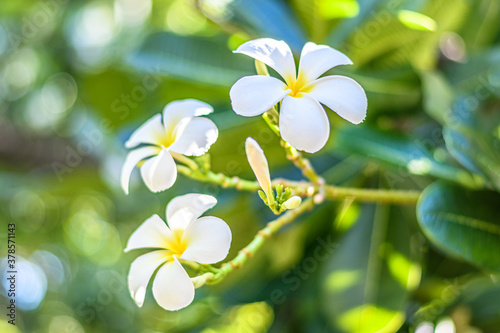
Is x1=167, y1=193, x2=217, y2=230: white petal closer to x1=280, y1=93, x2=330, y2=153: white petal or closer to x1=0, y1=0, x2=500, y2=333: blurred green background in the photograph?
x1=280, y1=93, x2=330, y2=153: white petal

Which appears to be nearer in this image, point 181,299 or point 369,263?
point 181,299

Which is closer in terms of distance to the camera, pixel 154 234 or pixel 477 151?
pixel 154 234

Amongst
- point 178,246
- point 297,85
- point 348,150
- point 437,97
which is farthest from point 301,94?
point 437,97

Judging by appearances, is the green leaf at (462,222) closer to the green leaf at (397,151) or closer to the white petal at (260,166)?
the green leaf at (397,151)

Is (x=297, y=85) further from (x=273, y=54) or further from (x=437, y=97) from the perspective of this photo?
(x=437, y=97)

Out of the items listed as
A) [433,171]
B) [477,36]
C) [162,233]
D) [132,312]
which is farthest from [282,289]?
[132,312]

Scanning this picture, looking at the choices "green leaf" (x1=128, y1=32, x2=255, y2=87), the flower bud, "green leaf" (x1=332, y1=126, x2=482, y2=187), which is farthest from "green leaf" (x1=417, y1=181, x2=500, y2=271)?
"green leaf" (x1=128, y1=32, x2=255, y2=87)

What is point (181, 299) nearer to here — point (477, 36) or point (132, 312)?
point (477, 36)
